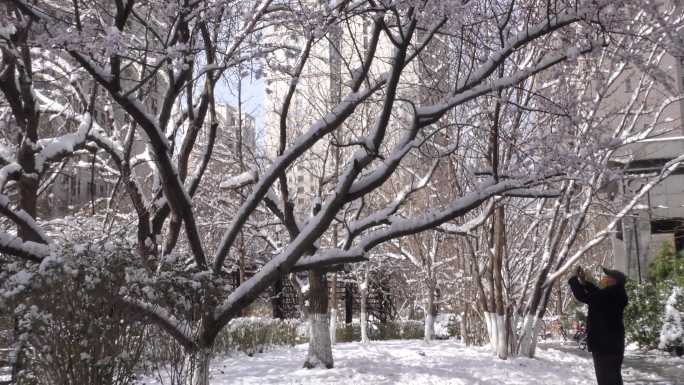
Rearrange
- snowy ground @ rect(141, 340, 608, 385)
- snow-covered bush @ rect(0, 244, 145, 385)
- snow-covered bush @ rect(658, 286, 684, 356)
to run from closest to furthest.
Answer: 1. snow-covered bush @ rect(0, 244, 145, 385)
2. snowy ground @ rect(141, 340, 608, 385)
3. snow-covered bush @ rect(658, 286, 684, 356)

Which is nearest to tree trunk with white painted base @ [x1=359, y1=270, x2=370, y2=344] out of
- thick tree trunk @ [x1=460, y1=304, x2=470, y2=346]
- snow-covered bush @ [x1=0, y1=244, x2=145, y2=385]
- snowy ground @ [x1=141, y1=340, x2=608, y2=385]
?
thick tree trunk @ [x1=460, y1=304, x2=470, y2=346]

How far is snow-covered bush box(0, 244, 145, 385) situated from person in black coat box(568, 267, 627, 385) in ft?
Result: 15.2

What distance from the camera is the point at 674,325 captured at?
12.4 metres

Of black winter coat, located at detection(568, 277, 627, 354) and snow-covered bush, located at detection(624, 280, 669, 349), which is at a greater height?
black winter coat, located at detection(568, 277, 627, 354)

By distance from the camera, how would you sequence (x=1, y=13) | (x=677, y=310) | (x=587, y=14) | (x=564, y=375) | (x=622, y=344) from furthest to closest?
(x=677, y=310) → (x=564, y=375) → (x=1, y=13) → (x=622, y=344) → (x=587, y=14)

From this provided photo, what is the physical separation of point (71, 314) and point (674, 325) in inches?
471

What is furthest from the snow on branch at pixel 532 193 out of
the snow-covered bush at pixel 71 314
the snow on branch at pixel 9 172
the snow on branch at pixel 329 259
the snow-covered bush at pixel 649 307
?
the snow-covered bush at pixel 649 307

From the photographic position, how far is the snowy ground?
8.77 metres

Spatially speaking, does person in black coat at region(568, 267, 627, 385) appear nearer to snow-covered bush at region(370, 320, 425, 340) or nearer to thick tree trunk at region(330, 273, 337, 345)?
thick tree trunk at region(330, 273, 337, 345)

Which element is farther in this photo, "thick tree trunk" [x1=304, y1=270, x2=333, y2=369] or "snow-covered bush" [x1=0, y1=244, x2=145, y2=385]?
"thick tree trunk" [x1=304, y1=270, x2=333, y2=369]

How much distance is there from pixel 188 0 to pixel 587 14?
389cm

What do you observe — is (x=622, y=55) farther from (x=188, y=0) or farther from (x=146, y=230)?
(x=146, y=230)

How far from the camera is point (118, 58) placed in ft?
18.4

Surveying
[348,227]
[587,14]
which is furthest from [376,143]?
[587,14]
